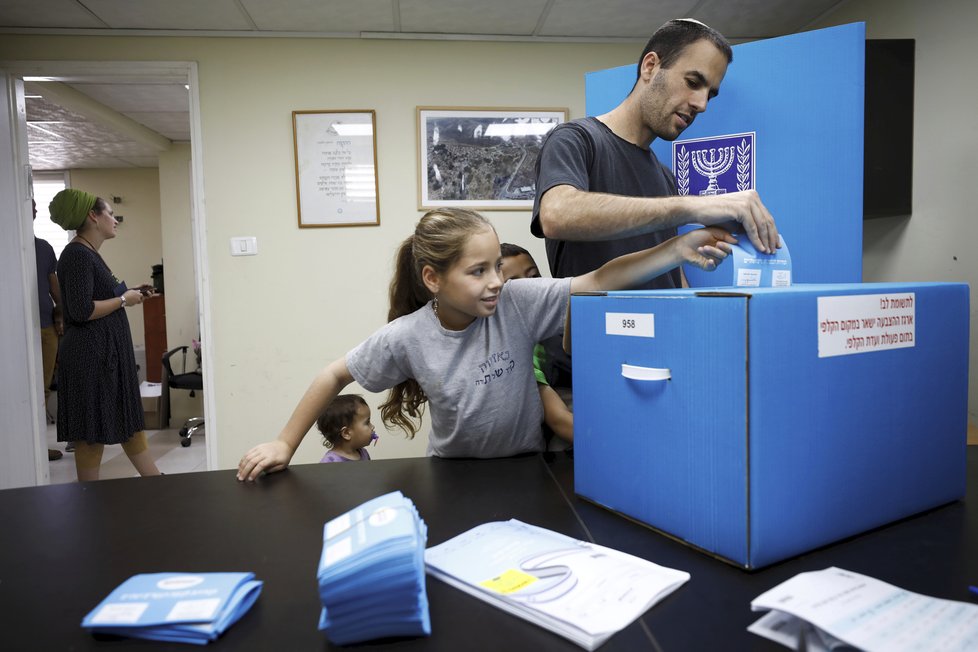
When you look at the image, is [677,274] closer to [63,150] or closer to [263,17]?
[263,17]

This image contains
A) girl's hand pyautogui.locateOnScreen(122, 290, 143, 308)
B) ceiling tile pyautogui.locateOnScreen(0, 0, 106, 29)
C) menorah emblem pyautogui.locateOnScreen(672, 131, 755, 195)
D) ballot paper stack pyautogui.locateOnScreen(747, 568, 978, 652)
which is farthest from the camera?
girl's hand pyautogui.locateOnScreen(122, 290, 143, 308)

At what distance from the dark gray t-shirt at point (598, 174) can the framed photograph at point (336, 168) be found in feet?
→ 6.07

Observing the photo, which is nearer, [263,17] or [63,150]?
[263,17]

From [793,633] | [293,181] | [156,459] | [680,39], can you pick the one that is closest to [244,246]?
[293,181]

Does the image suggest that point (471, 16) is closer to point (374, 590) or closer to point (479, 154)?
point (479, 154)

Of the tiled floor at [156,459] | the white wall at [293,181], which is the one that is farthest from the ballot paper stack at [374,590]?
the tiled floor at [156,459]

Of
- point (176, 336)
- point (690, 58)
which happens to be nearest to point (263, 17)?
point (690, 58)

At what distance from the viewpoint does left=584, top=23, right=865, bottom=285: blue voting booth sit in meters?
1.44

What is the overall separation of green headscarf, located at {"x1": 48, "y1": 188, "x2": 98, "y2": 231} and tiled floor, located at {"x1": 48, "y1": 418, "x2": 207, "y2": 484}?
1.47 m

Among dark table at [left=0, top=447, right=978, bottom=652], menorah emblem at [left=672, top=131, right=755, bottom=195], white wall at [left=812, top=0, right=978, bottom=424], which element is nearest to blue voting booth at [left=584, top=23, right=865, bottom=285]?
menorah emblem at [left=672, top=131, right=755, bottom=195]

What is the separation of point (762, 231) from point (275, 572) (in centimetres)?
78

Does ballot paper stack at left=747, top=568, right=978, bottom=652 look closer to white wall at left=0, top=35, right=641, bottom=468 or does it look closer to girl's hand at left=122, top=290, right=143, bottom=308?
white wall at left=0, top=35, right=641, bottom=468

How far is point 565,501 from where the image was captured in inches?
34.3

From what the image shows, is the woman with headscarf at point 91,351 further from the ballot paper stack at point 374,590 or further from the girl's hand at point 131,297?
the ballot paper stack at point 374,590
